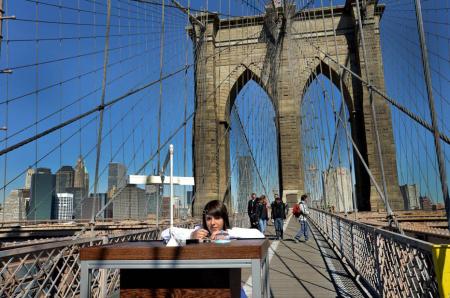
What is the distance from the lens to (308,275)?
5.44 metres

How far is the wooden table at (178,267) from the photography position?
1.67 meters

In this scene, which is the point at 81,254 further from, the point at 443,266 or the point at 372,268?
the point at 372,268

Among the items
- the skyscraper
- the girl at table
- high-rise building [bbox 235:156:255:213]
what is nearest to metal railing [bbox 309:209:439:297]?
the girl at table

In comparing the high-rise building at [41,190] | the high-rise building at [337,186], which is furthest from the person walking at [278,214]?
the high-rise building at [41,190]

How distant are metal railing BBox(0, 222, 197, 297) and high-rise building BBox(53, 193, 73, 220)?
28809 millimetres

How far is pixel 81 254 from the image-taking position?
1764 mm

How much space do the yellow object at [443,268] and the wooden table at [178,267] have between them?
0.87 metres

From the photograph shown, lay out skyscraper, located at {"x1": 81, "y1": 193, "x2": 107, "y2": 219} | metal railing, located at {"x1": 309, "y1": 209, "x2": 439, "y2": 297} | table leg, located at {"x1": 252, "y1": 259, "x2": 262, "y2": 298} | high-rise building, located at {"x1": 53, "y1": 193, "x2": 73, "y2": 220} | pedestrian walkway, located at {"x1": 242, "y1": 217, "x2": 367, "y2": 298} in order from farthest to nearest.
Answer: high-rise building, located at {"x1": 53, "y1": 193, "x2": 73, "y2": 220} < skyscraper, located at {"x1": 81, "y1": 193, "x2": 107, "y2": 219} < pedestrian walkway, located at {"x1": 242, "y1": 217, "x2": 367, "y2": 298} < metal railing, located at {"x1": 309, "y1": 209, "x2": 439, "y2": 297} < table leg, located at {"x1": 252, "y1": 259, "x2": 262, "y2": 298}

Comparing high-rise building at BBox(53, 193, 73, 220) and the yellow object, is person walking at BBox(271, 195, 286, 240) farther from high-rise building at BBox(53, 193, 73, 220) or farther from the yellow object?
high-rise building at BBox(53, 193, 73, 220)

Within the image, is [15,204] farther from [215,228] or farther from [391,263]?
[215,228]

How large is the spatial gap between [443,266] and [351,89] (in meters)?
24.3

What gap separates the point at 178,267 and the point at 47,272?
2137mm

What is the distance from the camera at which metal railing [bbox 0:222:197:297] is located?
2.87 meters

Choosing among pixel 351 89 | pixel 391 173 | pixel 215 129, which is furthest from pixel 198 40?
pixel 391 173
